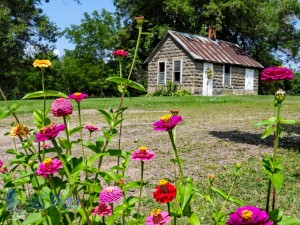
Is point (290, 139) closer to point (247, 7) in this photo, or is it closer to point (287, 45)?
point (247, 7)

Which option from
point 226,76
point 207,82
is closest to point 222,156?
point 207,82

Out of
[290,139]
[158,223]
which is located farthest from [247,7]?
[158,223]

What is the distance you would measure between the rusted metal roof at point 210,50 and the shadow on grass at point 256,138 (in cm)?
1639

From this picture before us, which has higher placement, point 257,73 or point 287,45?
point 287,45

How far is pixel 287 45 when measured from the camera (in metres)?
34.4

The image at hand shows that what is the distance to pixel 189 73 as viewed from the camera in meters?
24.7

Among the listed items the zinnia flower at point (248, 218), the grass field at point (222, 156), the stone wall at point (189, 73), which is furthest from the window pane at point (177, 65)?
the zinnia flower at point (248, 218)

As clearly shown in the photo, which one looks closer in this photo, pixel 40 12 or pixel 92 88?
pixel 40 12

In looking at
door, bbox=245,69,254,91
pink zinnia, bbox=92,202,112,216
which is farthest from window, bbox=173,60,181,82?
pink zinnia, bbox=92,202,112,216

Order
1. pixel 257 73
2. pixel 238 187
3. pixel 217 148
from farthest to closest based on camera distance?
pixel 257 73 < pixel 217 148 < pixel 238 187

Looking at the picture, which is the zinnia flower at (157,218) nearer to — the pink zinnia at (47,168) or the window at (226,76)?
the pink zinnia at (47,168)

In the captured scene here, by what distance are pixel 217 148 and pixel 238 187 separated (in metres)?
2.10

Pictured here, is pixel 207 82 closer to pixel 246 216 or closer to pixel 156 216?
pixel 156 216

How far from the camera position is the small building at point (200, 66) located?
24625 millimetres
